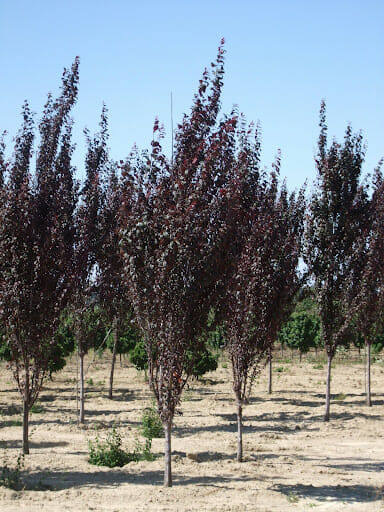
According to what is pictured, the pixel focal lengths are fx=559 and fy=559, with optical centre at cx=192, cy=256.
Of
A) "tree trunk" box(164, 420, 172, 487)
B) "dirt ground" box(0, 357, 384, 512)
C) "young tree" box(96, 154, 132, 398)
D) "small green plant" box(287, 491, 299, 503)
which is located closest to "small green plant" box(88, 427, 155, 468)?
"dirt ground" box(0, 357, 384, 512)

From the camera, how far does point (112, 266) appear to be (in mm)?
16344

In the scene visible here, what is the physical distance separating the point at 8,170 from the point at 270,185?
734 cm

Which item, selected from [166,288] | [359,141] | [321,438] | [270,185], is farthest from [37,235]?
[359,141]

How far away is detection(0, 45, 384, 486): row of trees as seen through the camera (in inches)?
340

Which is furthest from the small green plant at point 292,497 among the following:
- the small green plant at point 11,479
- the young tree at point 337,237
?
the young tree at point 337,237

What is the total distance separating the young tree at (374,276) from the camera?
16406mm

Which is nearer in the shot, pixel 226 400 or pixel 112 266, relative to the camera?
pixel 112 266

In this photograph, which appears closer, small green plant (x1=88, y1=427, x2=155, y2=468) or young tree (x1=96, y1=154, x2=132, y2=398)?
small green plant (x1=88, y1=427, x2=155, y2=468)

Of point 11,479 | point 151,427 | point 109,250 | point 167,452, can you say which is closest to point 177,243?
point 167,452

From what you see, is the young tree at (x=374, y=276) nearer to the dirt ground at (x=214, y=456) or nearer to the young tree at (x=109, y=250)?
the dirt ground at (x=214, y=456)

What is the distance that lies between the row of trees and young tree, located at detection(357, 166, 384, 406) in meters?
0.06

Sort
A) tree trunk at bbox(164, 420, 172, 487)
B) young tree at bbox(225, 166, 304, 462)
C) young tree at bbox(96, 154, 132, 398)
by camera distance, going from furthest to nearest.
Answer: young tree at bbox(96, 154, 132, 398) → young tree at bbox(225, 166, 304, 462) → tree trunk at bbox(164, 420, 172, 487)

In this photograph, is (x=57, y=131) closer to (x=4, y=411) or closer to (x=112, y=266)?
(x=112, y=266)

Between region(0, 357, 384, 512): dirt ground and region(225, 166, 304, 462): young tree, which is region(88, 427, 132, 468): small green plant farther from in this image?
region(225, 166, 304, 462): young tree
